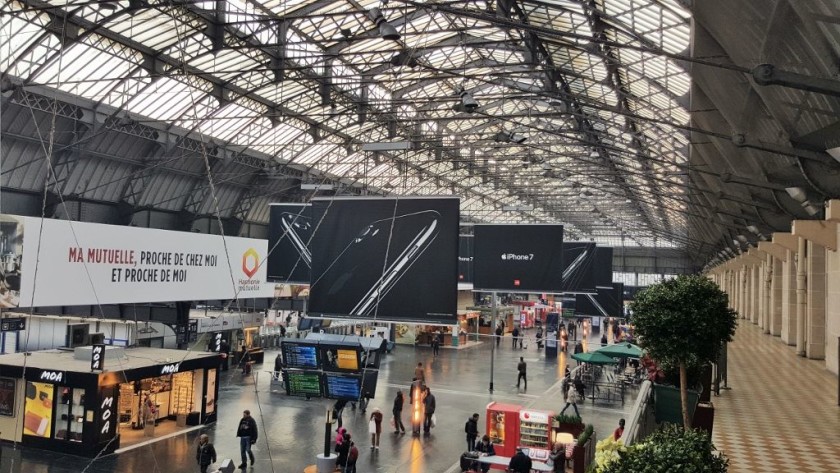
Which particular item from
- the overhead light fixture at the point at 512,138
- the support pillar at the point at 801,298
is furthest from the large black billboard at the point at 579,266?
the support pillar at the point at 801,298

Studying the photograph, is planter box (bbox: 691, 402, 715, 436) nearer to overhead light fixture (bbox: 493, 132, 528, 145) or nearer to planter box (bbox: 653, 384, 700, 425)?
planter box (bbox: 653, 384, 700, 425)

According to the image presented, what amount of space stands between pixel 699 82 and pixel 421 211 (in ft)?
27.4

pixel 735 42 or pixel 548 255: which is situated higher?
Answer: pixel 735 42

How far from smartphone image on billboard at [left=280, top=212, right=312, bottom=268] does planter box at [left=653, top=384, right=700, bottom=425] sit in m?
7.69

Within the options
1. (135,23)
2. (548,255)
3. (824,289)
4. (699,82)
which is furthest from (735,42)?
(135,23)

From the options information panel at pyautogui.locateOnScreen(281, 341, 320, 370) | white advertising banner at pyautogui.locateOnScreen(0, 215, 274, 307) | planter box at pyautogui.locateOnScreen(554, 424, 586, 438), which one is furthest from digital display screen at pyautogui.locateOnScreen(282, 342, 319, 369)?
planter box at pyautogui.locateOnScreen(554, 424, 586, 438)

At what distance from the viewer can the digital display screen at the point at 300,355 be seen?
58.1 ft

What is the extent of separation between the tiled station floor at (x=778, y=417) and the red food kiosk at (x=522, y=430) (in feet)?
11.5

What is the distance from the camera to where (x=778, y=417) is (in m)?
11.5

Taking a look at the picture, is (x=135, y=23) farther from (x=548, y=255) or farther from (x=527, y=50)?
(x=548, y=255)

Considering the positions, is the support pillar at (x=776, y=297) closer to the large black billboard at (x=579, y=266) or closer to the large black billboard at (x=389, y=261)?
the large black billboard at (x=579, y=266)

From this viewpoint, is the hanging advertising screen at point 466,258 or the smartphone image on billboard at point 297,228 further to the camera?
the hanging advertising screen at point 466,258

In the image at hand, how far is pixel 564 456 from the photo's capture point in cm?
1227

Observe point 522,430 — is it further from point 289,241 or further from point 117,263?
point 117,263
